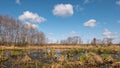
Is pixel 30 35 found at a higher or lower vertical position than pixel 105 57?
higher

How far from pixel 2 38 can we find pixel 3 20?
6.08 meters

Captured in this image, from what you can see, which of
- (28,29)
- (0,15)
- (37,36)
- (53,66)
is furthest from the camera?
(37,36)

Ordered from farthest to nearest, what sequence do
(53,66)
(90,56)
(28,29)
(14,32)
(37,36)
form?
(37,36) → (28,29) → (14,32) → (90,56) → (53,66)

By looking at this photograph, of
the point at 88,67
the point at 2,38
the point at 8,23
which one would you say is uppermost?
the point at 8,23

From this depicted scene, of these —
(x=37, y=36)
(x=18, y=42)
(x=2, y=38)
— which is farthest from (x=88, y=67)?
(x=37, y=36)

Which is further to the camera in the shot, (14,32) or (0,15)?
(14,32)

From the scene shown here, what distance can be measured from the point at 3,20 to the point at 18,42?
10.9 m

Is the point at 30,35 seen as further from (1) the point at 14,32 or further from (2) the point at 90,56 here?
(2) the point at 90,56

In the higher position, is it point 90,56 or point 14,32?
point 14,32

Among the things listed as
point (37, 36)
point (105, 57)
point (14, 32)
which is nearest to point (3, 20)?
point (14, 32)

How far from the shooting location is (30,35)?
93.9 meters

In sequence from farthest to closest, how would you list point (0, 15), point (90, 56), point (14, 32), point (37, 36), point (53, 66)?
point (37, 36)
point (14, 32)
point (0, 15)
point (90, 56)
point (53, 66)

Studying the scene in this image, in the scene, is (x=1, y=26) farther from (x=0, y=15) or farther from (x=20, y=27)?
(x=20, y=27)

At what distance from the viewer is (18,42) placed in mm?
81062
